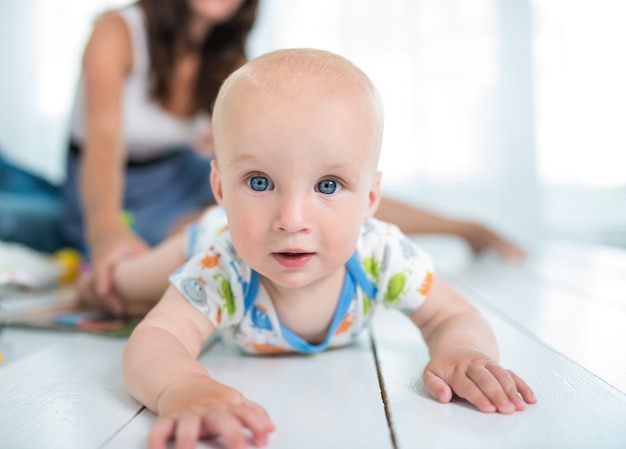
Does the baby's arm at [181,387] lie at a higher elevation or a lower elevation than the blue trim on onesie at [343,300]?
higher

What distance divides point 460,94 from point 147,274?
248cm

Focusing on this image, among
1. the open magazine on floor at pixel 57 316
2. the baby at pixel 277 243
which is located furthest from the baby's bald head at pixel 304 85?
the open magazine on floor at pixel 57 316

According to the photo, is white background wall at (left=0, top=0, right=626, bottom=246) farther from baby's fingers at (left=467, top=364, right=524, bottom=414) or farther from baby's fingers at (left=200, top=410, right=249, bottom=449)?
baby's fingers at (left=200, top=410, right=249, bottom=449)

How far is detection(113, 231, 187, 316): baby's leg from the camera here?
1.08 m

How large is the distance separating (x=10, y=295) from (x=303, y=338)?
1.03 metres

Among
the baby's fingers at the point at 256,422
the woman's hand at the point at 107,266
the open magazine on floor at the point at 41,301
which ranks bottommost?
the open magazine on floor at the point at 41,301

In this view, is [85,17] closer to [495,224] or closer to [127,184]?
[127,184]

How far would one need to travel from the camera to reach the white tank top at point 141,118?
1681 mm

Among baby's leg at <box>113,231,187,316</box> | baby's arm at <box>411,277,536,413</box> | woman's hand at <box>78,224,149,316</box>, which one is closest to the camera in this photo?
baby's arm at <box>411,277,536,413</box>

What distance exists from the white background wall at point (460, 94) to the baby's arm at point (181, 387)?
257cm

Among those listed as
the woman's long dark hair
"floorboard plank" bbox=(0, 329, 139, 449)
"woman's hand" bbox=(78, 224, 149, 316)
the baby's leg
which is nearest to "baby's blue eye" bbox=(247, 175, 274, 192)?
"floorboard plank" bbox=(0, 329, 139, 449)

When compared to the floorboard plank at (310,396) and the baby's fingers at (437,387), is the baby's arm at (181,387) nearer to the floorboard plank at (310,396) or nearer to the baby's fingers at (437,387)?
the floorboard plank at (310,396)

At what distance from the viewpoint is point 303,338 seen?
85 cm

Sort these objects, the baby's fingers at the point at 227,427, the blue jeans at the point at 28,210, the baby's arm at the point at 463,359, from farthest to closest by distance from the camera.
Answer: the blue jeans at the point at 28,210
the baby's arm at the point at 463,359
the baby's fingers at the point at 227,427
